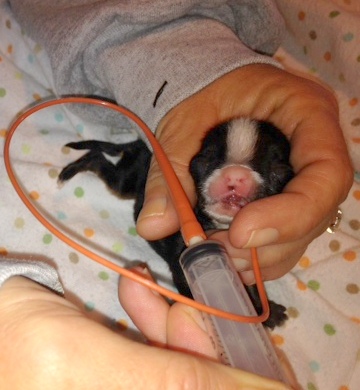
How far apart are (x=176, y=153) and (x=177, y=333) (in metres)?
0.52

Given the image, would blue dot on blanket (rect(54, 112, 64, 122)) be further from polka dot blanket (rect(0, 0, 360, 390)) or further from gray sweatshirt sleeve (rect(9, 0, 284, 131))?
gray sweatshirt sleeve (rect(9, 0, 284, 131))

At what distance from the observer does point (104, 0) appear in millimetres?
1457

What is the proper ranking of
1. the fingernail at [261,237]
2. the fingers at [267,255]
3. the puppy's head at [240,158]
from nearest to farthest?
1. the fingernail at [261,237]
2. the fingers at [267,255]
3. the puppy's head at [240,158]

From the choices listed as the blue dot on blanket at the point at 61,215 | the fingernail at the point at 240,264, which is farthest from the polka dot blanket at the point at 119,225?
the fingernail at the point at 240,264

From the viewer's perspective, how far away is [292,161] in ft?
3.90

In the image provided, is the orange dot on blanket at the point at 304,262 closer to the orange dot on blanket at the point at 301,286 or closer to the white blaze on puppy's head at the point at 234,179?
the orange dot on blanket at the point at 301,286

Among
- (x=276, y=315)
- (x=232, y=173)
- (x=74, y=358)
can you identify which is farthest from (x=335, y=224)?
(x=74, y=358)

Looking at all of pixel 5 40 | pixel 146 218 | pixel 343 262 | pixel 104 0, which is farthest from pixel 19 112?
pixel 343 262

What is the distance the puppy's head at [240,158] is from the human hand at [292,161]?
31mm

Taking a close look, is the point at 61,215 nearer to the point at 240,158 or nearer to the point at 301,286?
the point at 240,158

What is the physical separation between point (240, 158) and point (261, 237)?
0.36 m

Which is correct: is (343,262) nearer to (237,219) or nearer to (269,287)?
(269,287)

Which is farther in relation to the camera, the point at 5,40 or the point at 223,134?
the point at 5,40

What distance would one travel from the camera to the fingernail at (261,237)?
96 cm
